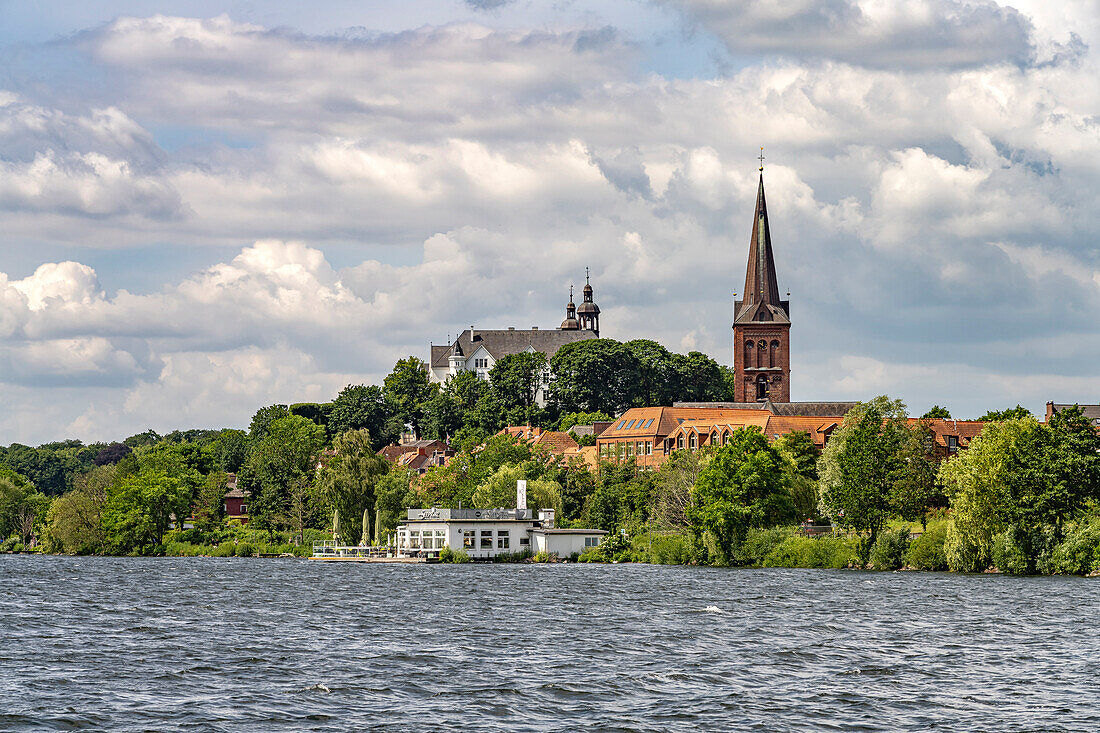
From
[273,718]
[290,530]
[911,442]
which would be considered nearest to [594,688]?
[273,718]

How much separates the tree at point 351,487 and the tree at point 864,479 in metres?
48.7

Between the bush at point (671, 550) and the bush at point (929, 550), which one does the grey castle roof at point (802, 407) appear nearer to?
the bush at point (671, 550)

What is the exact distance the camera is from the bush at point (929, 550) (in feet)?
293

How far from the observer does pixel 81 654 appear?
47.1m

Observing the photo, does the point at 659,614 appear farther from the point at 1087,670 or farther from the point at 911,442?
the point at 911,442

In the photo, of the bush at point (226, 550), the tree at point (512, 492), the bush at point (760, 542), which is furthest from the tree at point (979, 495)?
the bush at point (226, 550)

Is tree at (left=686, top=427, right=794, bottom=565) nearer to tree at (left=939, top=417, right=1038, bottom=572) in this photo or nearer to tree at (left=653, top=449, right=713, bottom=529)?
tree at (left=653, top=449, right=713, bottom=529)

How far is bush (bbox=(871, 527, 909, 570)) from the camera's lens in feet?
301

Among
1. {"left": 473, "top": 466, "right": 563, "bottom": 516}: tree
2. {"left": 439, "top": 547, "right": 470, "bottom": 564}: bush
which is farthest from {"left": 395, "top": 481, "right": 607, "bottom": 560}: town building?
{"left": 473, "top": 466, "right": 563, "bottom": 516}: tree

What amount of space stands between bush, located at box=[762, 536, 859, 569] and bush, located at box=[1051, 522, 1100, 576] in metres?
17.6

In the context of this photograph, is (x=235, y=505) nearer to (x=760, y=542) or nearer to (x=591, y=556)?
(x=591, y=556)

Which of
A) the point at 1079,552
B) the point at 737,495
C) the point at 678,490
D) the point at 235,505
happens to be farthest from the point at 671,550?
the point at 235,505

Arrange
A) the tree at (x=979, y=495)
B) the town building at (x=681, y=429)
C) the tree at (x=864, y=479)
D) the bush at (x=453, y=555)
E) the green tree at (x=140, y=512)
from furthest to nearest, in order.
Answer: the town building at (x=681, y=429) < the green tree at (x=140, y=512) < the bush at (x=453, y=555) < the tree at (x=864, y=479) < the tree at (x=979, y=495)

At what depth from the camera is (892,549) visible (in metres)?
91.8
